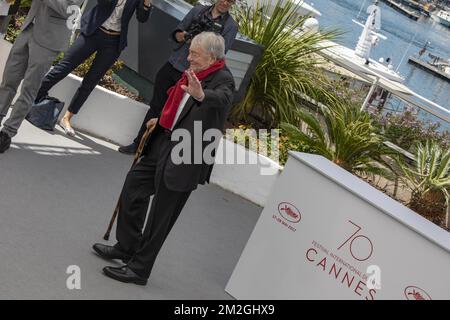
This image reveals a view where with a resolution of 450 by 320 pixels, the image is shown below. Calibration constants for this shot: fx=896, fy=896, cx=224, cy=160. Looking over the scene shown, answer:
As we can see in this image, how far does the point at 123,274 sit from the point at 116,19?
3.26 metres

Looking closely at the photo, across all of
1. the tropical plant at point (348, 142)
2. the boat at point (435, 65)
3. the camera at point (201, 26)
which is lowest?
the boat at point (435, 65)

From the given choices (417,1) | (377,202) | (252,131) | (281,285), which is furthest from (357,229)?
(417,1)

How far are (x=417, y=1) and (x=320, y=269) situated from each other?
111368 millimetres

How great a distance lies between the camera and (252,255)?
6.12 meters

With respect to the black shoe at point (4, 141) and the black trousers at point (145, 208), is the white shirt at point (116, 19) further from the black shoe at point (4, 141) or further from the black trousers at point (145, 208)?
the black trousers at point (145, 208)

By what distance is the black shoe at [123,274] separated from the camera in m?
5.96

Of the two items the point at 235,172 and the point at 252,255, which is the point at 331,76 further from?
the point at 252,255

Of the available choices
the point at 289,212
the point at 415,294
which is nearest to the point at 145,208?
the point at 289,212

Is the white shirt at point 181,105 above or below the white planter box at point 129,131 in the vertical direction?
above

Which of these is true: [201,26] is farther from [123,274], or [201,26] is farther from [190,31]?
[123,274]

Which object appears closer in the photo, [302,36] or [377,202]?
[377,202]

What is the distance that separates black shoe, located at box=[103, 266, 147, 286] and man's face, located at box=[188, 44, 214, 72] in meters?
1.44

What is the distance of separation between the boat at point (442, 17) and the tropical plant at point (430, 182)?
10824 centimetres

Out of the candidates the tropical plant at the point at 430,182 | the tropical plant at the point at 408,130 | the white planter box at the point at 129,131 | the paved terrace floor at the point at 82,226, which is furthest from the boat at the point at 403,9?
the paved terrace floor at the point at 82,226
